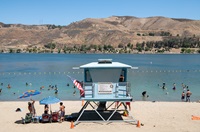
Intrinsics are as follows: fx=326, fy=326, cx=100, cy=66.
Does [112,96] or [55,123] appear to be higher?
[112,96]

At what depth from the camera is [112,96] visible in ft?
72.2

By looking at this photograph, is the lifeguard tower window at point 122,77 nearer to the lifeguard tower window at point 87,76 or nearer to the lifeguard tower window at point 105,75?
the lifeguard tower window at point 105,75

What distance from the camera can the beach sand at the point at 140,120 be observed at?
845 inches

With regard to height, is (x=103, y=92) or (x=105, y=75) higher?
(x=105, y=75)

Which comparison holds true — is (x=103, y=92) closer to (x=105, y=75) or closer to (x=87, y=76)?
(x=105, y=75)

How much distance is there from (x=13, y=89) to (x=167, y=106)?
30.4m

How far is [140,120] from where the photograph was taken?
2411cm

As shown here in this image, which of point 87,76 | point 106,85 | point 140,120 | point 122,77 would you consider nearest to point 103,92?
point 106,85

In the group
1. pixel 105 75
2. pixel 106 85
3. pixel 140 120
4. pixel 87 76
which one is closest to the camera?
pixel 106 85

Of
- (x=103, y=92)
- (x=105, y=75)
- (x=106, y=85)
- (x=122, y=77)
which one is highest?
(x=105, y=75)

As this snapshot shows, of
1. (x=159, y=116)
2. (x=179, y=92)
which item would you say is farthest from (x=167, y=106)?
(x=179, y=92)

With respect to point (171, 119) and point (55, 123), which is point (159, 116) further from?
point (55, 123)

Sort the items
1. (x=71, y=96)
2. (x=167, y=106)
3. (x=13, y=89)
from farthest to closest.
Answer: (x=13, y=89), (x=71, y=96), (x=167, y=106)

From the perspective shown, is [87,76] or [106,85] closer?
[106,85]
